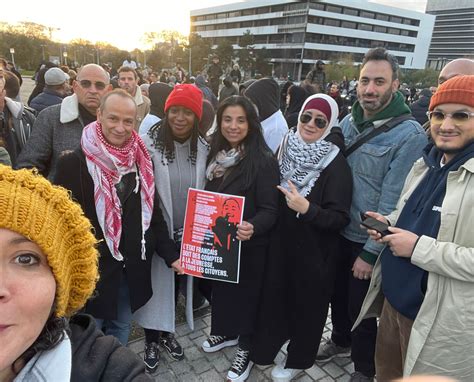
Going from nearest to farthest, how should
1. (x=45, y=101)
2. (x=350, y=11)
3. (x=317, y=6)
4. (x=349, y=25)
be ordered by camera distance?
(x=45, y=101) → (x=317, y=6) → (x=350, y=11) → (x=349, y=25)

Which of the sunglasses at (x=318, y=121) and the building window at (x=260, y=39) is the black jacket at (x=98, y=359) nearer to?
the sunglasses at (x=318, y=121)

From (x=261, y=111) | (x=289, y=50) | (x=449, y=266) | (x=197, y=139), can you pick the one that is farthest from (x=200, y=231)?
(x=289, y=50)

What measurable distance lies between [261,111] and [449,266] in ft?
9.97

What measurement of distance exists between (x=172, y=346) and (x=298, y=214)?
183cm

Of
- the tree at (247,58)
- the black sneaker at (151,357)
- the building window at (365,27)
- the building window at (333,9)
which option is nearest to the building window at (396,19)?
the building window at (365,27)

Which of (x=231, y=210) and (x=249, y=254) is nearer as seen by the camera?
(x=231, y=210)

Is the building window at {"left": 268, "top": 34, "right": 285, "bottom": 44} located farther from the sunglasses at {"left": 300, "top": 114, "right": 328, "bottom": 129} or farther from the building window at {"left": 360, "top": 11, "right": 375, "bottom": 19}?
the sunglasses at {"left": 300, "top": 114, "right": 328, "bottom": 129}

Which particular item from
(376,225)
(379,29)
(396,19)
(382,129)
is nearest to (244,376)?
(376,225)

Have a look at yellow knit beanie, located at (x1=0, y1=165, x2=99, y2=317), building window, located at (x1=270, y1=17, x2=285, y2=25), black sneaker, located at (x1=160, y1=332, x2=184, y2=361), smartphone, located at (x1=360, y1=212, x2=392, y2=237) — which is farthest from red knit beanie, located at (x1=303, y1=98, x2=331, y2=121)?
building window, located at (x1=270, y1=17, x2=285, y2=25)

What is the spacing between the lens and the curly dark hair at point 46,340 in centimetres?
112

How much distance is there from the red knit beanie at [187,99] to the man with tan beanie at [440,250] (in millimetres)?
1764

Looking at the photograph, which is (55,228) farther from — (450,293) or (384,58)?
(384,58)

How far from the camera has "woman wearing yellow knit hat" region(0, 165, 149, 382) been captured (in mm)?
991

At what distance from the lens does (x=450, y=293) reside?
194 cm
